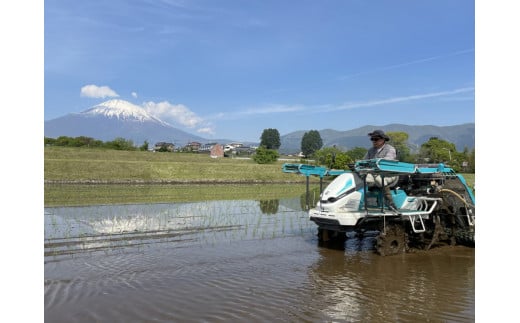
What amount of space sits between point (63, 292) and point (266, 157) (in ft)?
184

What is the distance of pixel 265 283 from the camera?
19.7 ft

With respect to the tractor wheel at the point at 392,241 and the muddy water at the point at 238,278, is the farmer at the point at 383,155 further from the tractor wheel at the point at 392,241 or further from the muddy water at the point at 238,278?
the muddy water at the point at 238,278

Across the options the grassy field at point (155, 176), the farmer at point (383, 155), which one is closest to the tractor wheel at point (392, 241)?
the farmer at point (383, 155)

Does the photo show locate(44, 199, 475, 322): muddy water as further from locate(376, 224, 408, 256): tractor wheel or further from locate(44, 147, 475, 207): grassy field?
locate(44, 147, 475, 207): grassy field

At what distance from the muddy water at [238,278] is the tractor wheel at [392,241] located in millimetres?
185

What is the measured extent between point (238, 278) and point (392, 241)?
3.47 m

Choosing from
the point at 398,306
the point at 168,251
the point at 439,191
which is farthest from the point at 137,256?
the point at 439,191

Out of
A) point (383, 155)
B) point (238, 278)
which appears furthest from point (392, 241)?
point (238, 278)

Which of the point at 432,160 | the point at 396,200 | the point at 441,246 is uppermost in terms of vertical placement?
the point at 432,160

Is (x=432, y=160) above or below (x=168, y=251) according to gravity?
above

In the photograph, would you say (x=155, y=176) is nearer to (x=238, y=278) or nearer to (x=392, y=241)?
(x=392, y=241)

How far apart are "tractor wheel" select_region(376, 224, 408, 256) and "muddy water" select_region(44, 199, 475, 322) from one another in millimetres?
185

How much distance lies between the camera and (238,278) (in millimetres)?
6242

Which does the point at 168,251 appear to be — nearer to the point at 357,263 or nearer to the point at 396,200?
the point at 357,263
